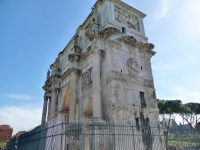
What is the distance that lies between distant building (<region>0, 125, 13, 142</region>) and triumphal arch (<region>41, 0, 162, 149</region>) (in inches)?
1602

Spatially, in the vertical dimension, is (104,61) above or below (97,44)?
below

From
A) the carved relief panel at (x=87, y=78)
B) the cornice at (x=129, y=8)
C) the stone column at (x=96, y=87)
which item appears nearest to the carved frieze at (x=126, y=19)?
the cornice at (x=129, y=8)

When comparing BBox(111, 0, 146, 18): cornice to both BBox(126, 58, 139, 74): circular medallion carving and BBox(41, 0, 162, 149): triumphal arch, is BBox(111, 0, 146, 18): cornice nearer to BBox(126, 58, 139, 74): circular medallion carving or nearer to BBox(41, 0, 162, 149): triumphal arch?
BBox(41, 0, 162, 149): triumphal arch

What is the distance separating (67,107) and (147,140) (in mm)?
11453

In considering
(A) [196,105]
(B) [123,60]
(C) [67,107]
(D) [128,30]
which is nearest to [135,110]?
(B) [123,60]

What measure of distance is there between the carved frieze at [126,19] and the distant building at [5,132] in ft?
154

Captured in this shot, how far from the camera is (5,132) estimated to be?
160 ft

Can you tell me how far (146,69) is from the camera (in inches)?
630

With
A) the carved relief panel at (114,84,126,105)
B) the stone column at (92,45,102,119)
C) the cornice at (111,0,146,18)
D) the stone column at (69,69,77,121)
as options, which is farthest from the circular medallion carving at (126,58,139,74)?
the cornice at (111,0,146,18)

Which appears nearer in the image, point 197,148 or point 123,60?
point 197,148

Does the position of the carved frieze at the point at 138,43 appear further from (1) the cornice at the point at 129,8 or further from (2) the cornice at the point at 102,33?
(1) the cornice at the point at 129,8

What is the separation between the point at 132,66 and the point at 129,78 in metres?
1.33

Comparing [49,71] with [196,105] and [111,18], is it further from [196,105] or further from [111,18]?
[196,105]

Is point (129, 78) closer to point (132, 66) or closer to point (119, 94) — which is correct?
point (132, 66)
